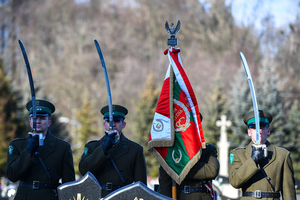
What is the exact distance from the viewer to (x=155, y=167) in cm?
3030

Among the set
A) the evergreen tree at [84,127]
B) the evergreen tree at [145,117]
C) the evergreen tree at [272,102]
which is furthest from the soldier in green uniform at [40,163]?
the evergreen tree at [84,127]

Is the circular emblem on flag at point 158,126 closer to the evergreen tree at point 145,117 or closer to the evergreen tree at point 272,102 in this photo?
the evergreen tree at point 272,102

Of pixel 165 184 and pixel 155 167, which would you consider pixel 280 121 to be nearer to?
pixel 155 167

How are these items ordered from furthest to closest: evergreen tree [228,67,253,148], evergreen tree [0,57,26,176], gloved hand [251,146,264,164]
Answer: evergreen tree [228,67,253,148]
evergreen tree [0,57,26,176]
gloved hand [251,146,264,164]

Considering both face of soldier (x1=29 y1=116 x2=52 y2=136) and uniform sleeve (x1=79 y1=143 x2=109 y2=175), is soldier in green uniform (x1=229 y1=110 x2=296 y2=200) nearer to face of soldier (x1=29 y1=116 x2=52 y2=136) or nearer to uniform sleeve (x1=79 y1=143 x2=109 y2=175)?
uniform sleeve (x1=79 y1=143 x2=109 y2=175)

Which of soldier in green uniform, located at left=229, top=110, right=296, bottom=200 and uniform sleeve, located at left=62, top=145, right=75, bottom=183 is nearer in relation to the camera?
soldier in green uniform, located at left=229, top=110, right=296, bottom=200

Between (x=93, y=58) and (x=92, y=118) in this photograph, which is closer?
(x=92, y=118)

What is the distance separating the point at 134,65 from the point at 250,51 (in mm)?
12741

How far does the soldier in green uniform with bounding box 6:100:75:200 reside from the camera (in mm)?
5816

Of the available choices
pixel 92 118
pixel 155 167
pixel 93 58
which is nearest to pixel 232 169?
pixel 155 167

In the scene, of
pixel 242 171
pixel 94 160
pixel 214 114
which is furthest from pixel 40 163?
pixel 214 114

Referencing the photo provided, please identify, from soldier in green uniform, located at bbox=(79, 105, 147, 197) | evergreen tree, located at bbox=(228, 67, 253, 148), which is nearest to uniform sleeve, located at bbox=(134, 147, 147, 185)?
soldier in green uniform, located at bbox=(79, 105, 147, 197)

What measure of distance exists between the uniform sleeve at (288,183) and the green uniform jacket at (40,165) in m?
2.38

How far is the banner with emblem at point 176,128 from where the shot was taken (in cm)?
589
